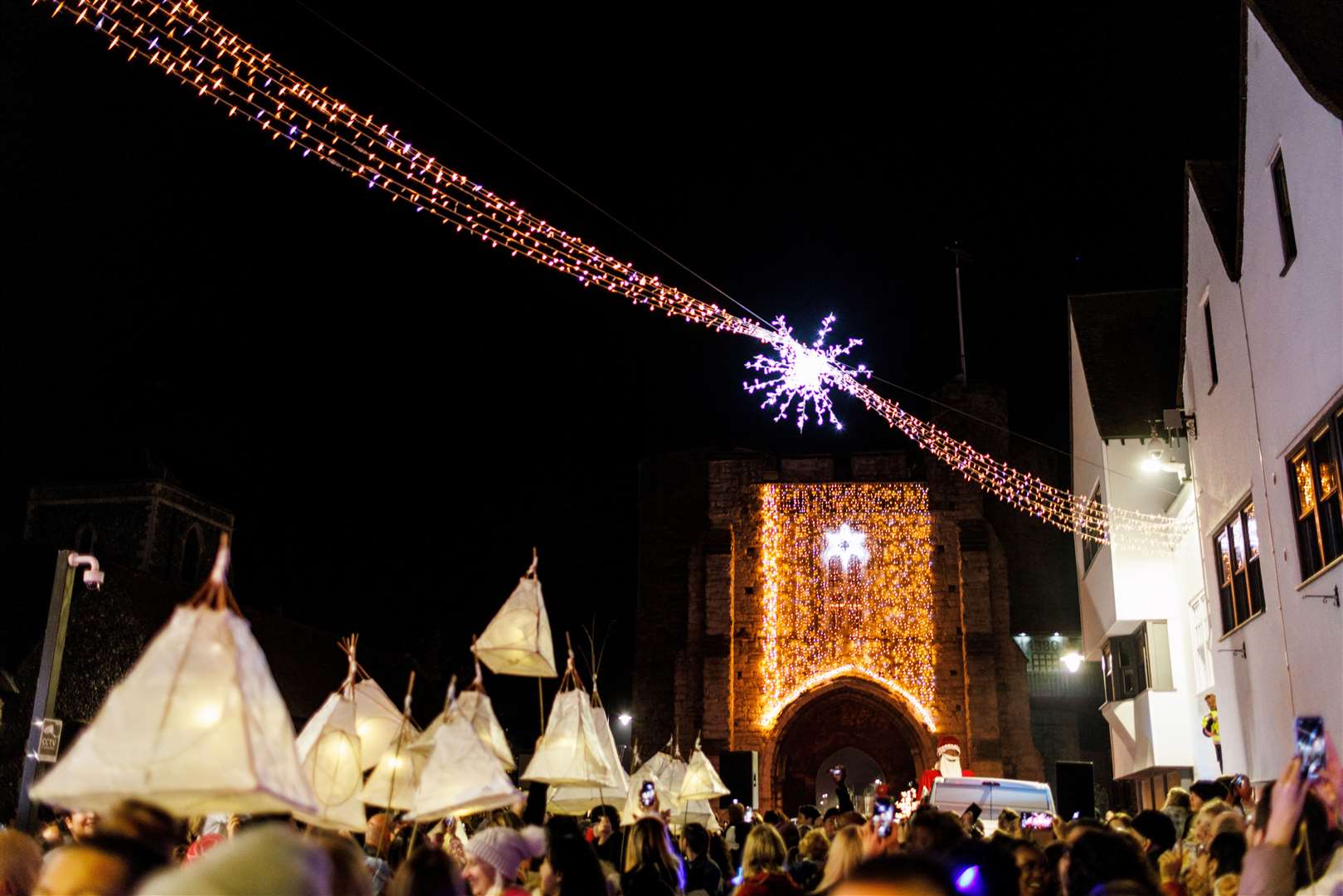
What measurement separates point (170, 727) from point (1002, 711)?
94.3 feet

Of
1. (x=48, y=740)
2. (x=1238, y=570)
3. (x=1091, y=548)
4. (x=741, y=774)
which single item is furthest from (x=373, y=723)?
(x=741, y=774)

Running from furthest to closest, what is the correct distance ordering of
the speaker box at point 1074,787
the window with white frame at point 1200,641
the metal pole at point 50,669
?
the speaker box at point 1074,787 → the window with white frame at point 1200,641 → the metal pole at point 50,669

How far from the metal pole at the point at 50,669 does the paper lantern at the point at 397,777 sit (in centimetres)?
591

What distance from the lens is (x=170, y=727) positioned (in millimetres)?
3045

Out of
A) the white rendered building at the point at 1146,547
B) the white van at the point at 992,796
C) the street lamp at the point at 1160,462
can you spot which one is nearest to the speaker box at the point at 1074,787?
the white rendered building at the point at 1146,547

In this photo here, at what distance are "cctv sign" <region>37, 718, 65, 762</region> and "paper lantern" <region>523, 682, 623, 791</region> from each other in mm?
5901

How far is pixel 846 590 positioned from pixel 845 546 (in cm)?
114

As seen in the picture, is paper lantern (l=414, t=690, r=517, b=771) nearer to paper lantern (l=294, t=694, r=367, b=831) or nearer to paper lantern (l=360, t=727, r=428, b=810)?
paper lantern (l=360, t=727, r=428, b=810)

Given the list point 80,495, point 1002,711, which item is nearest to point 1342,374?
point 1002,711

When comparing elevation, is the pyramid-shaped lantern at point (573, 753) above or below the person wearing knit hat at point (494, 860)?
above

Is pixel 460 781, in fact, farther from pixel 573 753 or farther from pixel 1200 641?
pixel 1200 641

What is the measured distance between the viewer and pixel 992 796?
16453 mm

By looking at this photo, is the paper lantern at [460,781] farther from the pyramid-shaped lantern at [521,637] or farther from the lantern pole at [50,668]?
the lantern pole at [50,668]

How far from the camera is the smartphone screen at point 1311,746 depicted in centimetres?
383
